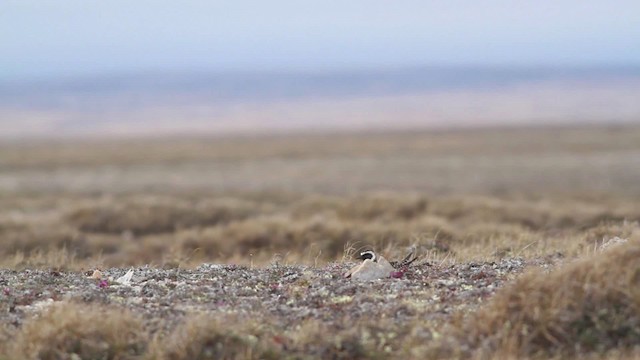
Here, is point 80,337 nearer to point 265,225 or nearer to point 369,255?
point 369,255

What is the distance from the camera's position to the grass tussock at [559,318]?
7.81 metres

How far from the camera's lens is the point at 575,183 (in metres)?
48.5

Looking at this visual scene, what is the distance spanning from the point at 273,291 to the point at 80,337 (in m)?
2.47

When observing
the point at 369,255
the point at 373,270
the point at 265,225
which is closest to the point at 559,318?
the point at 373,270

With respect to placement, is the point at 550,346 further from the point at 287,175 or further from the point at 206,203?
the point at 287,175

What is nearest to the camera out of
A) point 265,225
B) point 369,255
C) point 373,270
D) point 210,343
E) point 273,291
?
point 210,343

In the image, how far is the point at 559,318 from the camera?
7945 millimetres

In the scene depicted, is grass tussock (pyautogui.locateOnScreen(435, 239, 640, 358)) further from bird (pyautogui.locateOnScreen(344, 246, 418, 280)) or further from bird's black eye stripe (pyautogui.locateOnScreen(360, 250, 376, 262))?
bird's black eye stripe (pyautogui.locateOnScreen(360, 250, 376, 262))

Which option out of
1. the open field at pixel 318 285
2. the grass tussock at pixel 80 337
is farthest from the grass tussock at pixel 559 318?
the grass tussock at pixel 80 337

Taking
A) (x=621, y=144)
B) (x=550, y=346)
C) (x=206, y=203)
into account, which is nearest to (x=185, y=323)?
(x=550, y=346)

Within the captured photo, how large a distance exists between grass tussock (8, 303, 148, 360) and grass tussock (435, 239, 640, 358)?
2.60 meters

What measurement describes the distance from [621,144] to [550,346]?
78.6 m

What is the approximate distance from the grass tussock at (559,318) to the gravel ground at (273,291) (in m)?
0.70

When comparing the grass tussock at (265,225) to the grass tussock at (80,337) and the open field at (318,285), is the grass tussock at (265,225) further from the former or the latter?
the grass tussock at (80,337)
